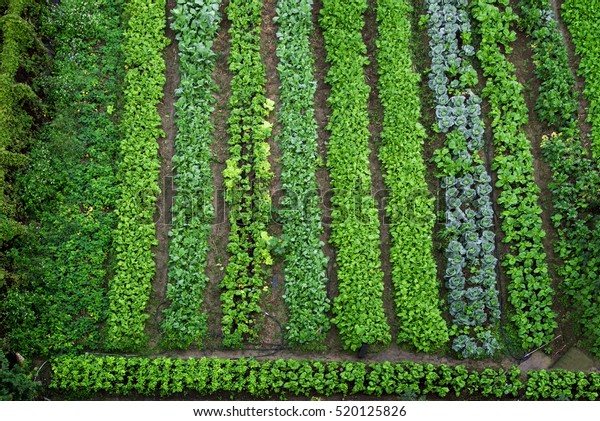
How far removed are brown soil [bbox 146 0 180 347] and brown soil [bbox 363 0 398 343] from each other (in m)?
3.78

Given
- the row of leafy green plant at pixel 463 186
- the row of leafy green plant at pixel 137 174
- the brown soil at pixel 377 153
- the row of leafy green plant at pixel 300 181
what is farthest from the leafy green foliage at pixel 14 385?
the row of leafy green plant at pixel 463 186

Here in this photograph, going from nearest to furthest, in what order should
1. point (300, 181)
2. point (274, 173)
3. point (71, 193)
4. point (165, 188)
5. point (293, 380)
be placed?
point (293, 380)
point (71, 193)
point (300, 181)
point (165, 188)
point (274, 173)

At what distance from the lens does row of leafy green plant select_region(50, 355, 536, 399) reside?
12547 millimetres

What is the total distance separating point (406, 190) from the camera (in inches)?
551

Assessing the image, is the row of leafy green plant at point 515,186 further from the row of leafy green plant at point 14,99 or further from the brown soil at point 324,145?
the row of leafy green plant at point 14,99

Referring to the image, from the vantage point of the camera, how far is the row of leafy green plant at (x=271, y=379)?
1255cm

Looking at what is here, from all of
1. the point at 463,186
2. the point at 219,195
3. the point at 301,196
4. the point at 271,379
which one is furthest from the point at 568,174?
the point at 271,379

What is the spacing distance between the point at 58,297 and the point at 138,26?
18.3 feet

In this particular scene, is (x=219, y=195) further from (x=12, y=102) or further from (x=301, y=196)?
(x=12, y=102)

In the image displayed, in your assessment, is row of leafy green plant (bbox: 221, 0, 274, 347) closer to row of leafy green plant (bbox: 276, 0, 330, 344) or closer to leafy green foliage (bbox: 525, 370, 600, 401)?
row of leafy green plant (bbox: 276, 0, 330, 344)

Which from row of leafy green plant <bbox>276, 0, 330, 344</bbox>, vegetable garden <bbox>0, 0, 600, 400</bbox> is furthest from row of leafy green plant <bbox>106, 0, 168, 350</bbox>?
row of leafy green plant <bbox>276, 0, 330, 344</bbox>

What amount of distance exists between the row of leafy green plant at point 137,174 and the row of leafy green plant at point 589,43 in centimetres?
806

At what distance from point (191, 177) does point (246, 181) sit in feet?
3.31

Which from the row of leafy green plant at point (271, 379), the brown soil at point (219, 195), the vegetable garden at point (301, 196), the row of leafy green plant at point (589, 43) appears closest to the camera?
the row of leafy green plant at point (271, 379)
